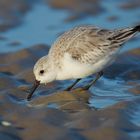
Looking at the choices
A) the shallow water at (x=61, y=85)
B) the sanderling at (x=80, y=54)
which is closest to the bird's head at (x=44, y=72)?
the sanderling at (x=80, y=54)

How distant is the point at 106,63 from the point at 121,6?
15.2ft

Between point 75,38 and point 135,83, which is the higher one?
point 75,38

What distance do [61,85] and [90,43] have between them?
3.30 feet

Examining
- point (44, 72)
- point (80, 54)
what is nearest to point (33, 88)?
point (44, 72)

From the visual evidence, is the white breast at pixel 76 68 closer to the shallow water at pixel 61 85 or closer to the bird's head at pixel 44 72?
the bird's head at pixel 44 72

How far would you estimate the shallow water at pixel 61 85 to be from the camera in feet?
26.7

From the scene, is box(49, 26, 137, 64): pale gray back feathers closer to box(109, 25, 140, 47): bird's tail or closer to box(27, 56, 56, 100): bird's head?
box(109, 25, 140, 47): bird's tail

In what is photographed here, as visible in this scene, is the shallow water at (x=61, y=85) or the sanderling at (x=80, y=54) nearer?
the shallow water at (x=61, y=85)

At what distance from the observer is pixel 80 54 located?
9.69 metres

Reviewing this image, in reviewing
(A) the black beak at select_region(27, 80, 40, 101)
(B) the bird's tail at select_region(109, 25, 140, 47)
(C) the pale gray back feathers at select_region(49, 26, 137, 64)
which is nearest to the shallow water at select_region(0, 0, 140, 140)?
(A) the black beak at select_region(27, 80, 40, 101)

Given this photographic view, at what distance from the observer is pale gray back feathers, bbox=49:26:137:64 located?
972cm

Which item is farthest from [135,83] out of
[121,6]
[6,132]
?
[121,6]

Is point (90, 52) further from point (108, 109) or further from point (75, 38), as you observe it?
point (108, 109)

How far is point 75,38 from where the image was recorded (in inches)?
387
